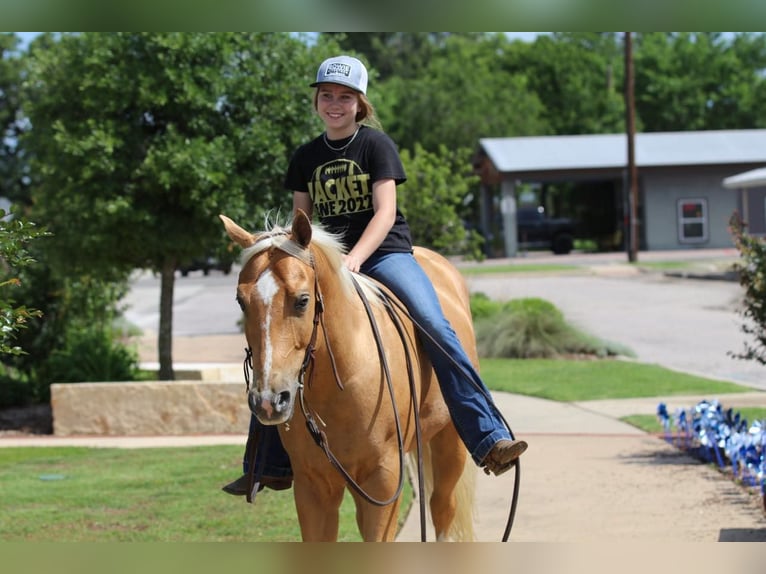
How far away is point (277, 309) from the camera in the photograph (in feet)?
13.1

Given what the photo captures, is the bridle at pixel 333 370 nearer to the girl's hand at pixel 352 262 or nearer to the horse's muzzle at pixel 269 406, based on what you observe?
the girl's hand at pixel 352 262

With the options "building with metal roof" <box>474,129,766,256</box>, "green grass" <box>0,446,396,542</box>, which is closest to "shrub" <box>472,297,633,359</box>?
"green grass" <box>0,446,396,542</box>

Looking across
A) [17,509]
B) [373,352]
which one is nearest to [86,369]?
[17,509]

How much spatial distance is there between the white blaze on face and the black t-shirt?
3.06ft

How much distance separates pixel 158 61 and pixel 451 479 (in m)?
7.92

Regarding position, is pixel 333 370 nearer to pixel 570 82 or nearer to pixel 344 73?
pixel 344 73

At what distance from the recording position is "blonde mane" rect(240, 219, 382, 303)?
164 inches

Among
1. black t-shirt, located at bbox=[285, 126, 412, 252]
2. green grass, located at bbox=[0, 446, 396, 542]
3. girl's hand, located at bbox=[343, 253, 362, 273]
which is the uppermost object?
black t-shirt, located at bbox=[285, 126, 412, 252]

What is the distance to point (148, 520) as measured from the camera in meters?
7.72

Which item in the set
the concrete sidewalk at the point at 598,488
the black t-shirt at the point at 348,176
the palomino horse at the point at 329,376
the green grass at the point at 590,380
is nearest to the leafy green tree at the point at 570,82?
the green grass at the point at 590,380

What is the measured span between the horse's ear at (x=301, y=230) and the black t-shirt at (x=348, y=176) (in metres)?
0.68

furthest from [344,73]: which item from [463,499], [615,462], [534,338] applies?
[534,338]

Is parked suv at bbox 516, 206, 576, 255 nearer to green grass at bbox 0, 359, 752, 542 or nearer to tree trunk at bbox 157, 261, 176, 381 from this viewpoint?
tree trunk at bbox 157, 261, 176, 381
